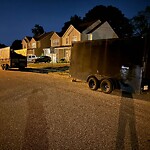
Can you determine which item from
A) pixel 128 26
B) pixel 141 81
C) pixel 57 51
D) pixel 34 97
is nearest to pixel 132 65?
pixel 141 81

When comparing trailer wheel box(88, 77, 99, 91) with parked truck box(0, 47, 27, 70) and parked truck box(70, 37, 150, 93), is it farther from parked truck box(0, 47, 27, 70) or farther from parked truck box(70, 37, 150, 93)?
parked truck box(0, 47, 27, 70)

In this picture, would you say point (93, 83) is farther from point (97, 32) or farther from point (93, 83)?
point (97, 32)

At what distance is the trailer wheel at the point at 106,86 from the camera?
11.0 m

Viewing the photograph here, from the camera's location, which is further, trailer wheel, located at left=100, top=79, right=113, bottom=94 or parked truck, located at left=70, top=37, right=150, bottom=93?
trailer wheel, located at left=100, top=79, right=113, bottom=94

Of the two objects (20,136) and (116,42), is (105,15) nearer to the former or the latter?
(116,42)

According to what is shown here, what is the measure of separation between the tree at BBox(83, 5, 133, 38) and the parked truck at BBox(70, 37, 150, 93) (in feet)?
198

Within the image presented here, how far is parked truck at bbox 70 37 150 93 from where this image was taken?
9914mm

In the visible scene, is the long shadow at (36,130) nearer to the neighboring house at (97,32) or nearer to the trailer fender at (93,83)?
the trailer fender at (93,83)

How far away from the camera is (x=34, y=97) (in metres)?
9.91

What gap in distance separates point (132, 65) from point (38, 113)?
5374 millimetres

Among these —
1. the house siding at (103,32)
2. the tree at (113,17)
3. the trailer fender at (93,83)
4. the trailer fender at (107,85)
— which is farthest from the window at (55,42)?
the trailer fender at (107,85)

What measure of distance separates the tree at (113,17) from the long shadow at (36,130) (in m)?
66.4

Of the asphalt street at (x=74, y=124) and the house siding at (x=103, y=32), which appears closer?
the asphalt street at (x=74, y=124)

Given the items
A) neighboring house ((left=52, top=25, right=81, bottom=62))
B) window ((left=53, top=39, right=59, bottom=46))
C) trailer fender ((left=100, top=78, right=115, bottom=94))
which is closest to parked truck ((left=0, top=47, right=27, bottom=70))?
trailer fender ((left=100, top=78, right=115, bottom=94))
